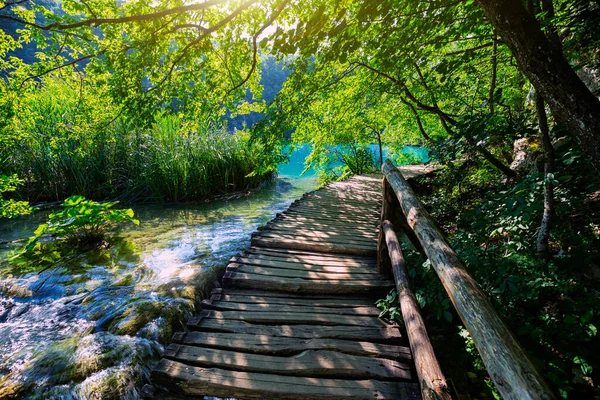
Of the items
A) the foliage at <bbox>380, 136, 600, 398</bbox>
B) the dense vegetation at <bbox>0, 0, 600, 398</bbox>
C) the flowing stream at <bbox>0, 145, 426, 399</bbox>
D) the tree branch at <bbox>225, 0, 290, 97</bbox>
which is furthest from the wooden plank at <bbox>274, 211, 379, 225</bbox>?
the tree branch at <bbox>225, 0, 290, 97</bbox>

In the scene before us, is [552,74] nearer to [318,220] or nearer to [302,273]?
[302,273]

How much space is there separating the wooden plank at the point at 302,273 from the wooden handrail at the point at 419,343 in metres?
0.67

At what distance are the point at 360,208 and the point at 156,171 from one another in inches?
279

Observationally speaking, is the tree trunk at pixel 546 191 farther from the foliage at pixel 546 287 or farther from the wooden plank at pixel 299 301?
the wooden plank at pixel 299 301

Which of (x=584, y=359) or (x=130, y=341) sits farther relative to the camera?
(x=130, y=341)

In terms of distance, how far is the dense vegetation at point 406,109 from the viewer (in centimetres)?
220

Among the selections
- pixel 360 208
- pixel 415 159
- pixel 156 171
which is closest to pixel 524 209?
pixel 360 208

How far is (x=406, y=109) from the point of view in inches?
335

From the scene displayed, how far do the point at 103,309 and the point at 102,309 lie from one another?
0.01 meters

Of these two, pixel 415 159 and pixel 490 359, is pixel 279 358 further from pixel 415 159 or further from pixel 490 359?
pixel 415 159

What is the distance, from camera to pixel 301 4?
169 inches

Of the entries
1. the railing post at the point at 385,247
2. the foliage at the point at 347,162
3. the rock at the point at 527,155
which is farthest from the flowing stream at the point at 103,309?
the foliage at the point at 347,162

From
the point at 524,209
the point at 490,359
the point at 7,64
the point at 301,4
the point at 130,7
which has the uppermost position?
the point at 301,4

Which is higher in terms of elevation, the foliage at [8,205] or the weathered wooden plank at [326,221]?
the foliage at [8,205]
